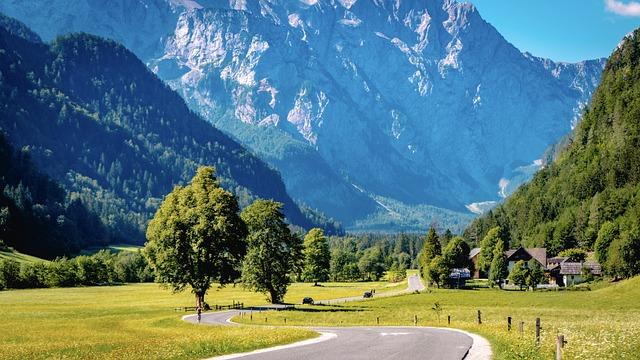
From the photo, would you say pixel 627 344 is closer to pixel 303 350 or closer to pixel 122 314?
pixel 303 350

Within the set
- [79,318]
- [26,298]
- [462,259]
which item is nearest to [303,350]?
[79,318]

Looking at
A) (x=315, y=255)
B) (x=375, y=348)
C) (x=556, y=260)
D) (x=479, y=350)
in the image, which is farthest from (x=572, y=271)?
(x=375, y=348)

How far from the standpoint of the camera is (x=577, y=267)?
16438cm

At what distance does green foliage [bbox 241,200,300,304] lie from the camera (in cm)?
9475

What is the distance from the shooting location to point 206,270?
81.9 meters

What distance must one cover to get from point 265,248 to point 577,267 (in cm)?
10064

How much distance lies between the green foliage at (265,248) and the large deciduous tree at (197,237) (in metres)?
10.1

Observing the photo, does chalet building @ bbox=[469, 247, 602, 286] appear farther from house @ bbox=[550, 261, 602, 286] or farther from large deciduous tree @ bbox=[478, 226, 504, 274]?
large deciduous tree @ bbox=[478, 226, 504, 274]

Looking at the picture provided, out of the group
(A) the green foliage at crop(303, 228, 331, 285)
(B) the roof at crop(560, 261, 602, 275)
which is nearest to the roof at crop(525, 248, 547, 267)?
A: (B) the roof at crop(560, 261, 602, 275)

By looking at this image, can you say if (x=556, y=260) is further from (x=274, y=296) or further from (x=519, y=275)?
(x=274, y=296)

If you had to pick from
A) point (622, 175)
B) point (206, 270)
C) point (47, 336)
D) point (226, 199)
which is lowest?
point (47, 336)

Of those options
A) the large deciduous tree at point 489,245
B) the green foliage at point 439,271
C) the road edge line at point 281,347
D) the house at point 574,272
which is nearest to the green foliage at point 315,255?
the green foliage at point 439,271

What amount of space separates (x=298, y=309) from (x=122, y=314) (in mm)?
22837

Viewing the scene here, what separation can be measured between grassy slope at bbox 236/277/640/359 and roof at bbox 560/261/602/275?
39.2 metres
